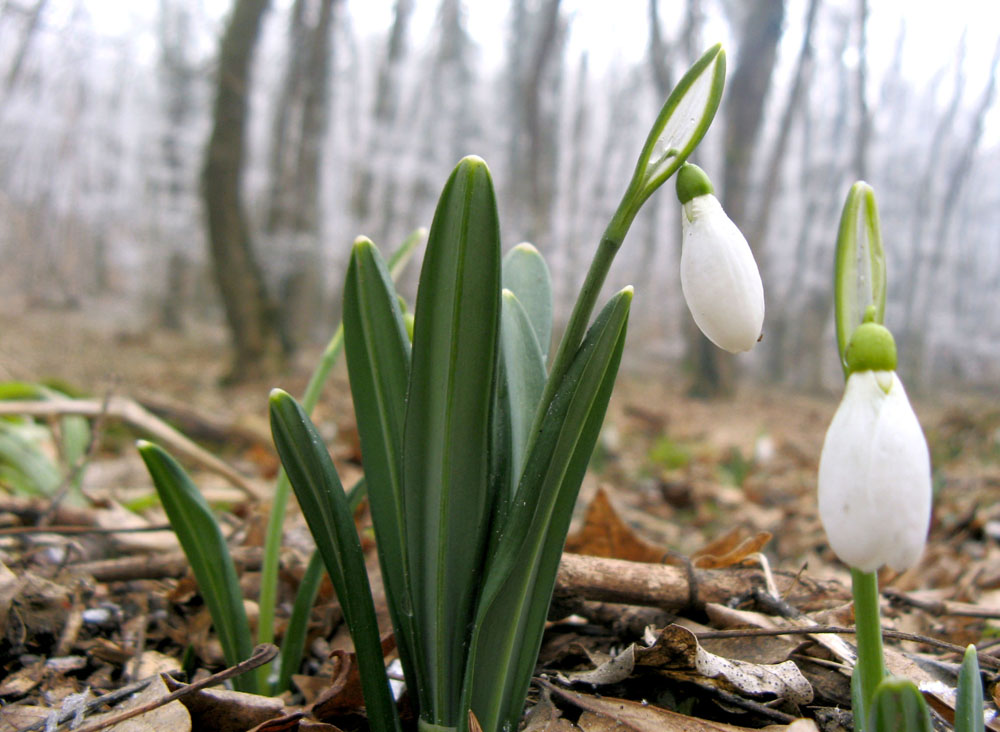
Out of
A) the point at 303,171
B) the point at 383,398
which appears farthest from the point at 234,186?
the point at 383,398

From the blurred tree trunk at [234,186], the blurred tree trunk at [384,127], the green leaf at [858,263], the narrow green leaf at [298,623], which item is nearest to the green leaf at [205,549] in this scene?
the narrow green leaf at [298,623]

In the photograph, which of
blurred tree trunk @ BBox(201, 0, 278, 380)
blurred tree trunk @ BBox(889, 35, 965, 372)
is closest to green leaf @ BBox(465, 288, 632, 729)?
blurred tree trunk @ BBox(201, 0, 278, 380)

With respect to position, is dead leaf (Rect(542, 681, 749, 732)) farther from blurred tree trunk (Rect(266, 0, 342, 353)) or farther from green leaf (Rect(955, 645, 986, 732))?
blurred tree trunk (Rect(266, 0, 342, 353))

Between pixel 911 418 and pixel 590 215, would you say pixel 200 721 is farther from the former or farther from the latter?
pixel 590 215

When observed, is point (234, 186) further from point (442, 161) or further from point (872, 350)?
point (442, 161)

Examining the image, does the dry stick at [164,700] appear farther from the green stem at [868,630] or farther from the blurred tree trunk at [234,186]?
the blurred tree trunk at [234,186]

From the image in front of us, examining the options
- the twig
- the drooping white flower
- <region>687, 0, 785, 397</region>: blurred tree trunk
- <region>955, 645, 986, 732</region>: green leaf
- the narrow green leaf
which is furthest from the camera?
<region>687, 0, 785, 397</region>: blurred tree trunk

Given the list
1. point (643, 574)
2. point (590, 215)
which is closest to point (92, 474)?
point (643, 574)
